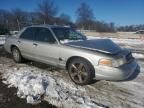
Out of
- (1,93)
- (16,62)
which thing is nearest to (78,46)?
(1,93)

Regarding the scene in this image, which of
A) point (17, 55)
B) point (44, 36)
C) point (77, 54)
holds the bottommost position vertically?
point (17, 55)

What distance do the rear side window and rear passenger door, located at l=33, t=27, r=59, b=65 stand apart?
0.26 metres

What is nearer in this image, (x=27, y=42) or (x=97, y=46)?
(x=97, y=46)

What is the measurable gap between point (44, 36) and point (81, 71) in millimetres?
1772

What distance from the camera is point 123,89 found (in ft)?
15.4

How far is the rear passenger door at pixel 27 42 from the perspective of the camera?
20.5 feet

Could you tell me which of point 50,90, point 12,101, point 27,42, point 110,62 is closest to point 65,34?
point 27,42

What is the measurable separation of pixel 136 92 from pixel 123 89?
0.31 metres

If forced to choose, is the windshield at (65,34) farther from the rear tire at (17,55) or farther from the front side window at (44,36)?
the rear tire at (17,55)

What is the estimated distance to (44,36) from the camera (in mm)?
5844

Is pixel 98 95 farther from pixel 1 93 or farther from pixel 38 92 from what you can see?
pixel 1 93

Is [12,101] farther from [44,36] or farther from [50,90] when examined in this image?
[44,36]

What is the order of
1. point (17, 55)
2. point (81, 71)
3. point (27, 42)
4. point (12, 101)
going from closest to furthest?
point (12, 101)
point (81, 71)
point (27, 42)
point (17, 55)

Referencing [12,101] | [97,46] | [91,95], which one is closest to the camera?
[12,101]
